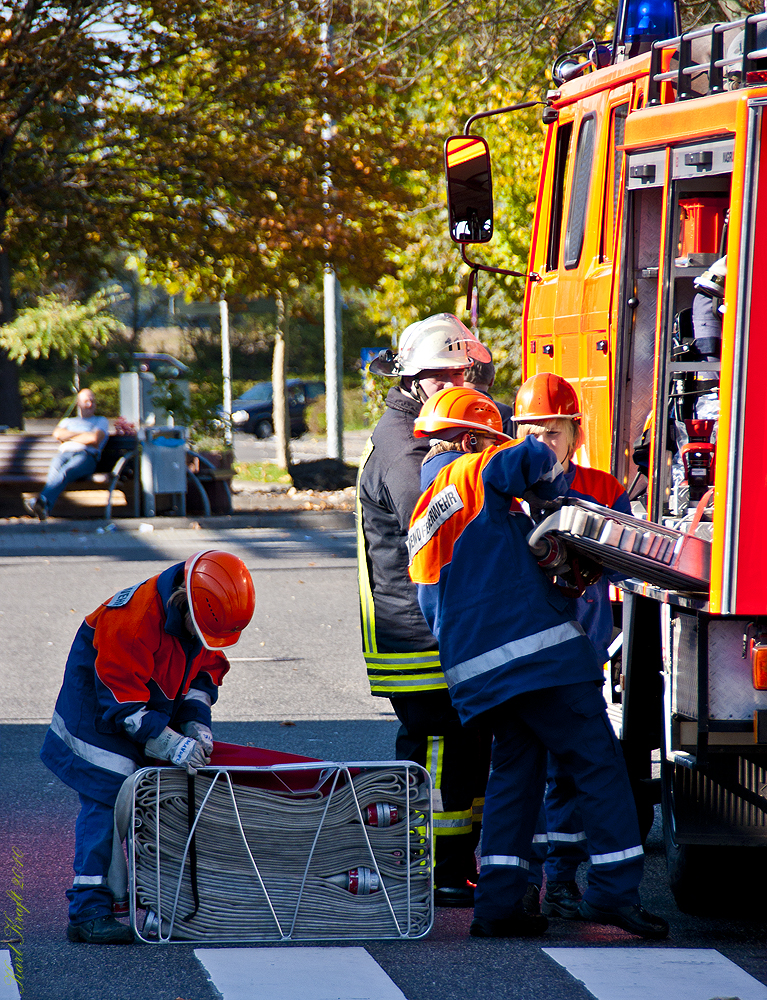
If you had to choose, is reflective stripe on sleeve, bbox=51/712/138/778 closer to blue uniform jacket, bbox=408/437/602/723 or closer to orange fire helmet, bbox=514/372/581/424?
blue uniform jacket, bbox=408/437/602/723

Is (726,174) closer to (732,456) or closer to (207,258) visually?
(732,456)

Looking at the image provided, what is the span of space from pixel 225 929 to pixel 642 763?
5.73 ft

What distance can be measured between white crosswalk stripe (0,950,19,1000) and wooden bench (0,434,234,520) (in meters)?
11.4

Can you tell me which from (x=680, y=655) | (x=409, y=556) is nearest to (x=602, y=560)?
(x=680, y=655)

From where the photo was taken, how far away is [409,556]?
4.27 metres

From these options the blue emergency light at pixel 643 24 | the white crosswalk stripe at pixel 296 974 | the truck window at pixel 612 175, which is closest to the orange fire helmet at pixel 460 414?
the truck window at pixel 612 175

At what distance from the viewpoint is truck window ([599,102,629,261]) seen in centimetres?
554

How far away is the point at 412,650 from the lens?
446 centimetres

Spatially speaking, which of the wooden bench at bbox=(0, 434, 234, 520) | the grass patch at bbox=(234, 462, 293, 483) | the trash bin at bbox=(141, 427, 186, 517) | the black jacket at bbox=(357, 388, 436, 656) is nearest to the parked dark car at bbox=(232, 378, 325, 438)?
the grass patch at bbox=(234, 462, 293, 483)

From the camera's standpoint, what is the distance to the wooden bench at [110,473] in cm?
1517

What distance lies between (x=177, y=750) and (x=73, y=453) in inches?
445

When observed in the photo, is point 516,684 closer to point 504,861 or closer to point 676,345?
point 504,861

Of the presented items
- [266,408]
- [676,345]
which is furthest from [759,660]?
[266,408]

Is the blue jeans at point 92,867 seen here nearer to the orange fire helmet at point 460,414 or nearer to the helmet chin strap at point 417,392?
the orange fire helmet at point 460,414
